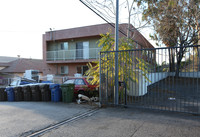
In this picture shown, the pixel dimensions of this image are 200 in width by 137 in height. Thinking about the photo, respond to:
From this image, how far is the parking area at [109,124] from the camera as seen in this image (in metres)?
4.39

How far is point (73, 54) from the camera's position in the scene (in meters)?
18.3

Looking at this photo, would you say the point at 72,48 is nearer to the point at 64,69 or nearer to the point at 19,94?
the point at 64,69

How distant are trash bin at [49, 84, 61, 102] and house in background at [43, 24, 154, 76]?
805cm

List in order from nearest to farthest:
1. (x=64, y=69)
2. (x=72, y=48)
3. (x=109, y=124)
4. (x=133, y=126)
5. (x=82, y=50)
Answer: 1. (x=133, y=126)
2. (x=109, y=124)
3. (x=82, y=50)
4. (x=72, y=48)
5. (x=64, y=69)

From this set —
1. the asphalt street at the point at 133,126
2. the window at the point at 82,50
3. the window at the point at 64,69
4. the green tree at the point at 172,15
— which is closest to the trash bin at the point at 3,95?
the asphalt street at the point at 133,126

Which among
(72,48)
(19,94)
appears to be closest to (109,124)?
(19,94)

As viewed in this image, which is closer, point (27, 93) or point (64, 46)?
point (27, 93)

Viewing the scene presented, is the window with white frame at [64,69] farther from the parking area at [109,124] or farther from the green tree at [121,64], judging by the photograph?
the parking area at [109,124]

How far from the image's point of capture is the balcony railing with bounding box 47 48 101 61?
17047 mm

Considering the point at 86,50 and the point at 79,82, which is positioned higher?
the point at 86,50

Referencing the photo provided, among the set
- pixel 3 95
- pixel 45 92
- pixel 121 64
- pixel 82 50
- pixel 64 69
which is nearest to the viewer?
pixel 121 64

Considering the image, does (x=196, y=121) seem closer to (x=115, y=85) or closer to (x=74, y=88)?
(x=115, y=85)

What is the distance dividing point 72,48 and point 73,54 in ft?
4.03

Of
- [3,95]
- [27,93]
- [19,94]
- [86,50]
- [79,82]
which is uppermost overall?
[86,50]
